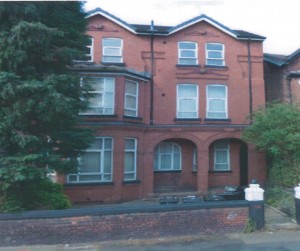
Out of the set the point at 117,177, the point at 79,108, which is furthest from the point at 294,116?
the point at 79,108

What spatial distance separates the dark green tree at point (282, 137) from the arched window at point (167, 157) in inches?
177

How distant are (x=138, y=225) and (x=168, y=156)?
366 inches

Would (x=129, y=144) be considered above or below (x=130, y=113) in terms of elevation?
below

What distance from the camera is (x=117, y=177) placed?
572 inches

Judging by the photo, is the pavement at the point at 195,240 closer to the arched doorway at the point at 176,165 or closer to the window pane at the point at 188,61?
the arched doorway at the point at 176,165

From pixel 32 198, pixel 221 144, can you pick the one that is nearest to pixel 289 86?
pixel 221 144

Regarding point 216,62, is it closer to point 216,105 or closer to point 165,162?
point 216,105

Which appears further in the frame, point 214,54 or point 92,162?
point 214,54

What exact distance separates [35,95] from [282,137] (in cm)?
1028

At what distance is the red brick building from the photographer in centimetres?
1570

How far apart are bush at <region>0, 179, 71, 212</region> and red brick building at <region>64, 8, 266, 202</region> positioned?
522 cm

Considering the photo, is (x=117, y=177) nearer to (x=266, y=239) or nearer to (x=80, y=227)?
(x=80, y=227)

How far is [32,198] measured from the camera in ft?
29.4

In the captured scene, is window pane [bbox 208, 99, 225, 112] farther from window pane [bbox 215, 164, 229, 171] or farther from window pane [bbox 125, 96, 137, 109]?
window pane [bbox 125, 96, 137, 109]
